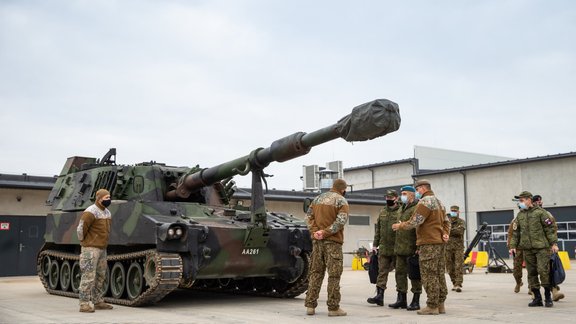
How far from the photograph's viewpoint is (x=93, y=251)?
9.92 meters

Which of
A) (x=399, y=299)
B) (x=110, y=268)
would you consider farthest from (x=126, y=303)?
(x=399, y=299)

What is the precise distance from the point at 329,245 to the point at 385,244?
1815 millimetres

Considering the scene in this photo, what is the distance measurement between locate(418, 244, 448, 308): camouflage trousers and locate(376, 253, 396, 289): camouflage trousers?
131cm

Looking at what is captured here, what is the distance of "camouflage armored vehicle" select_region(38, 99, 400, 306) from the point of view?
975 cm

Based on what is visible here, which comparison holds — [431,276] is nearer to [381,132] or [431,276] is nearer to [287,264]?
[381,132]

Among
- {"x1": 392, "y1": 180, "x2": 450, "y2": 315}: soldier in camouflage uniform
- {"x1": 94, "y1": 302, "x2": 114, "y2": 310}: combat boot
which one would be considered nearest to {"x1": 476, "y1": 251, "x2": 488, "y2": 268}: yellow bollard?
{"x1": 392, "y1": 180, "x2": 450, "y2": 315}: soldier in camouflage uniform

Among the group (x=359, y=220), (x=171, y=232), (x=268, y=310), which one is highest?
(x=359, y=220)

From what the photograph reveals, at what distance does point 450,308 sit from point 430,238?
149 cm

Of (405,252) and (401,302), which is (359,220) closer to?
(401,302)

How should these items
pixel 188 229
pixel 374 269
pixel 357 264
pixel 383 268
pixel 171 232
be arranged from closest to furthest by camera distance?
pixel 171 232
pixel 188 229
pixel 383 268
pixel 374 269
pixel 357 264

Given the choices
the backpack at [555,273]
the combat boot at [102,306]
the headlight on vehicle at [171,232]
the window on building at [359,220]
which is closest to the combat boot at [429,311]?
the backpack at [555,273]

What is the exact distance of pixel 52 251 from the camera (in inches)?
543

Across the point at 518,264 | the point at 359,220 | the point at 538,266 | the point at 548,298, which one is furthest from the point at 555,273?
the point at 359,220

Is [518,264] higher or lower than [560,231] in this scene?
lower
